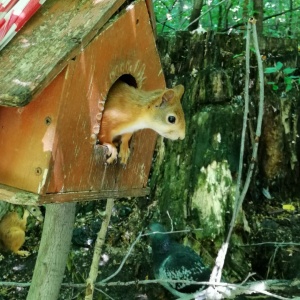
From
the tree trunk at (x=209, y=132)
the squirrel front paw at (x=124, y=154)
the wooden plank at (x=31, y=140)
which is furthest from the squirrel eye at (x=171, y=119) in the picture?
the tree trunk at (x=209, y=132)

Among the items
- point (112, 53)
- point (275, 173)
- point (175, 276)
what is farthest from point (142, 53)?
point (275, 173)

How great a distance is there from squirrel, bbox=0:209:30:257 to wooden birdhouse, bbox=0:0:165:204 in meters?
2.80

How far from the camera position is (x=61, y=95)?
178 cm

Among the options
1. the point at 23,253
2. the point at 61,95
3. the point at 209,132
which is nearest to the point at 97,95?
the point at 61,95

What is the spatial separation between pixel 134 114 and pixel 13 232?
299cm

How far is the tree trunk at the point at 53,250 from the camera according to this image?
8.52 feet

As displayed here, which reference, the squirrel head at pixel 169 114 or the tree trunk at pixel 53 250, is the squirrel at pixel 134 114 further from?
the tree trunk at pixel 53 250

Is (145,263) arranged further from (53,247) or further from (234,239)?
(53,247)

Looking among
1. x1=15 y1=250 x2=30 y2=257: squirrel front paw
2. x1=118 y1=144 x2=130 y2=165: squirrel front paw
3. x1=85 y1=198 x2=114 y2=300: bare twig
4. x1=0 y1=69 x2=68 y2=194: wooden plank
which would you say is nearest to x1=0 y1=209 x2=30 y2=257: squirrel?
x1=15 y1=250 x2=30 y2=257: squirrel front paw

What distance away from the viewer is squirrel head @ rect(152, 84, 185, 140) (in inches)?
86.5

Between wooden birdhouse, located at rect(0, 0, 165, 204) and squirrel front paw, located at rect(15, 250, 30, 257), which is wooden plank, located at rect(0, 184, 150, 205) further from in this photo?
squirrel front paw, located at rect(15, 250, 30, 257)

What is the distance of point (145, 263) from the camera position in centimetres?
434

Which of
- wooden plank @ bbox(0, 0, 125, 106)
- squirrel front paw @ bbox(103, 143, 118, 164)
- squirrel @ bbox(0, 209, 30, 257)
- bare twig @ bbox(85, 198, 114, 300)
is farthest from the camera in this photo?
squirrel @ bbox(0, 209, 30, 257)

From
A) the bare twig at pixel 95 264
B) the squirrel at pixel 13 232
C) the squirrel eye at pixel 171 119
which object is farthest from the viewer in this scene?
the squirrel at pixel 13 232
